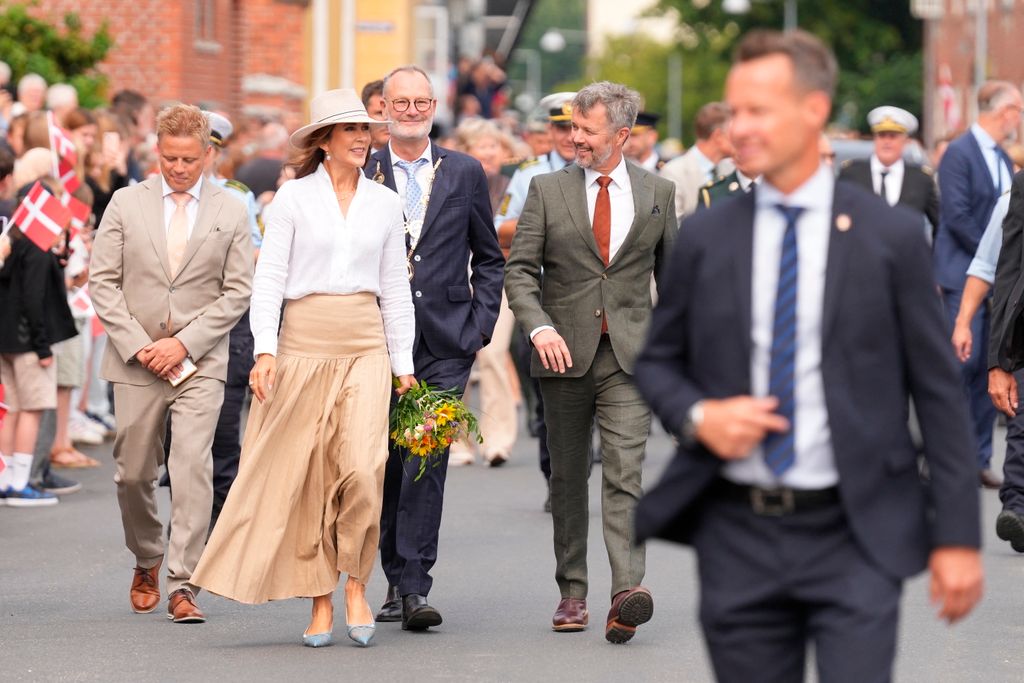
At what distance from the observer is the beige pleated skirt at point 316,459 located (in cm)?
788

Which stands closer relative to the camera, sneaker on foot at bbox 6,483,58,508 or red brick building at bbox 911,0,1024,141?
sneaker on foot at bbox 6,483,58,508

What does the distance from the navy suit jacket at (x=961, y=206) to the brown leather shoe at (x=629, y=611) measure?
6.28m

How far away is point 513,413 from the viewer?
15.0 metres

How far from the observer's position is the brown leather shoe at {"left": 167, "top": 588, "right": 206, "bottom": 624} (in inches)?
337

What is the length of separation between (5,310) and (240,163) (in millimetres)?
3922

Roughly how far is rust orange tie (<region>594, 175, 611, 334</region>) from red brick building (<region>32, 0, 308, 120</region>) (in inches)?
695

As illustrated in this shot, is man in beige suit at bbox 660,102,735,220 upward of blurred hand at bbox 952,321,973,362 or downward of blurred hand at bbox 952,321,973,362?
upward

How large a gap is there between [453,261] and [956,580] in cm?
483

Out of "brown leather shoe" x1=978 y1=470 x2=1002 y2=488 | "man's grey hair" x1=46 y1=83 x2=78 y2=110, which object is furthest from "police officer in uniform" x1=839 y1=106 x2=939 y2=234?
"man's grey hair" x1=46 y1=83 x2=78 y2=110

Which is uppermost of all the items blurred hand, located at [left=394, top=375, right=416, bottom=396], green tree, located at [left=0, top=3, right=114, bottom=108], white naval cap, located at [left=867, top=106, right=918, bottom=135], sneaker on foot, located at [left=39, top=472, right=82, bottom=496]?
green tree, located at [left=0, top=3, right=114, bottom=108]

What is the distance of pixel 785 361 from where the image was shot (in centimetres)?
429

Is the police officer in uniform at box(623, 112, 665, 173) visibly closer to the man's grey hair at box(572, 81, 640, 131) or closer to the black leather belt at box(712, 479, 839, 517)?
the man's grey hair at box(572, 81, 640, 131)

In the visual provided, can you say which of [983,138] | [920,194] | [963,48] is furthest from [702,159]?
[963,48]

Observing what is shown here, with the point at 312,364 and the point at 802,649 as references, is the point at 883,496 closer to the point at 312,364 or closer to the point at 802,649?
the point at 802,649
